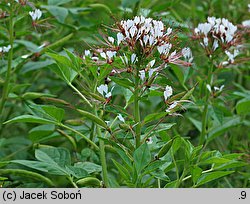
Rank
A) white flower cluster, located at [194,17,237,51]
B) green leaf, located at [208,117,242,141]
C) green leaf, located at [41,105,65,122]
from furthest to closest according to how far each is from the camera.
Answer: green leaf, located at [208,117,242,141]
white flower cluster, located at [194,17,237,51]
green leaf, located at [41,105,65,122]

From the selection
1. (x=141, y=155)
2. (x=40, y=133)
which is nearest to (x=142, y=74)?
(x=141, y=155)

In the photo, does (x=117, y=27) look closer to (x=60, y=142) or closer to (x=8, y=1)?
(x=8, y=1)

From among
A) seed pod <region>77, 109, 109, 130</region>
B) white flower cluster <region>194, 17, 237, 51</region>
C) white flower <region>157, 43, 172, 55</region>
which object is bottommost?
seed pod <region>77, 109, 109, 130</region>

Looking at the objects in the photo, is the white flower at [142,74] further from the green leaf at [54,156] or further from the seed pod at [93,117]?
the green leaf at [54,156]

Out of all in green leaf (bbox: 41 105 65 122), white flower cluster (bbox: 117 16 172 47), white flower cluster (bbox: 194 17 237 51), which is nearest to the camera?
white flower cluster (bbox: 117 16 172 47)

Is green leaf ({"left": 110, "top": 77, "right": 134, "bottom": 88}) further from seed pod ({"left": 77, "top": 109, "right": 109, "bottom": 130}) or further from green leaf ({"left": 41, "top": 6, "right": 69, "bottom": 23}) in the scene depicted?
green leaf ({"left": 41, "top": 6, "right": 69, "bottom": 23})

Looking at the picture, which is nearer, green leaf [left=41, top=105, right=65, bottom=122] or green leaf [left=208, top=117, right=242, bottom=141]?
green leaf [left=41, top=105, right=65, bottom=122]

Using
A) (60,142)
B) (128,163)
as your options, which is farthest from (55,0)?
(128,163)

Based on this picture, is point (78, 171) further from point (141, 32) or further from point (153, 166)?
point (141, 32)

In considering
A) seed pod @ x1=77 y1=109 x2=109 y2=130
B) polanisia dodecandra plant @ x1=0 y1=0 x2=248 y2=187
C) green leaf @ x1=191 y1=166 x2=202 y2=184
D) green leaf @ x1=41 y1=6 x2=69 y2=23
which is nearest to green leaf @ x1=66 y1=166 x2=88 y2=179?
polanisia dodecandra plant @ x1=0 y1=0 x2=248 y2=187
